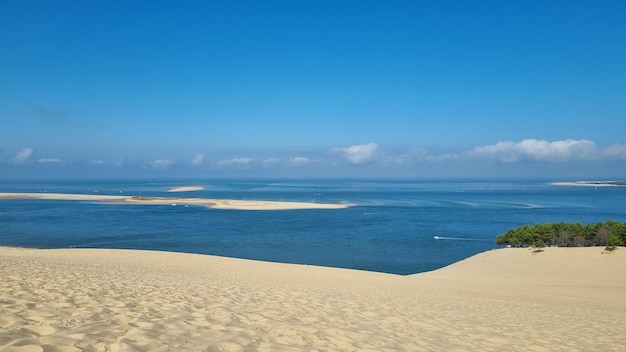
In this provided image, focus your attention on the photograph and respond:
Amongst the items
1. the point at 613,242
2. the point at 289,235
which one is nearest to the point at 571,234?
the point at 613,242

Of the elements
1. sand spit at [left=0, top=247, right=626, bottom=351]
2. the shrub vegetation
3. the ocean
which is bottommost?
the ocean

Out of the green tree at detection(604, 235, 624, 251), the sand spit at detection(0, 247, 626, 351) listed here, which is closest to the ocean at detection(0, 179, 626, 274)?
the green tree at detection(604, 235, 624, 251)

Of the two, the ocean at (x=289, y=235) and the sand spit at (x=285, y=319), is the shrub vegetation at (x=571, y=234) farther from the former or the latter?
the sand spit at (x=285, y=319)

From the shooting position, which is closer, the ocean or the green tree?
the green tree

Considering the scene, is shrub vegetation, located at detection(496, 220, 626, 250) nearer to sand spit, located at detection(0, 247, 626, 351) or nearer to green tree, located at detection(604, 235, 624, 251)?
green tree, located at detection(604, 235, 624, 251)

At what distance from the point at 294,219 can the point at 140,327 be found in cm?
4983

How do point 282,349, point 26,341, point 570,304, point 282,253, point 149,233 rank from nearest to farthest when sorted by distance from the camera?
point 26,341 → point 282,349 → point 570,304 → point 282,253 → point 149,233

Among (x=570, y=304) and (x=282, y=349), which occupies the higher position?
A: (x=282, y=349)

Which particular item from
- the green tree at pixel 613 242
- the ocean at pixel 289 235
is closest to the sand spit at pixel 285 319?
the green tree at pixel 613 242

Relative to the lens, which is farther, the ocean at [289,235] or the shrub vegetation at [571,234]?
the ocean at [289,235]

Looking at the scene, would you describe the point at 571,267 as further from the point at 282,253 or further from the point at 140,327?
the point at 140,327

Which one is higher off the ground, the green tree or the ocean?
the green tree

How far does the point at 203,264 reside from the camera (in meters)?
19.5

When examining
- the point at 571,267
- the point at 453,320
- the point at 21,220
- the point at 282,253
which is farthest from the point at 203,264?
the point at 21,220
